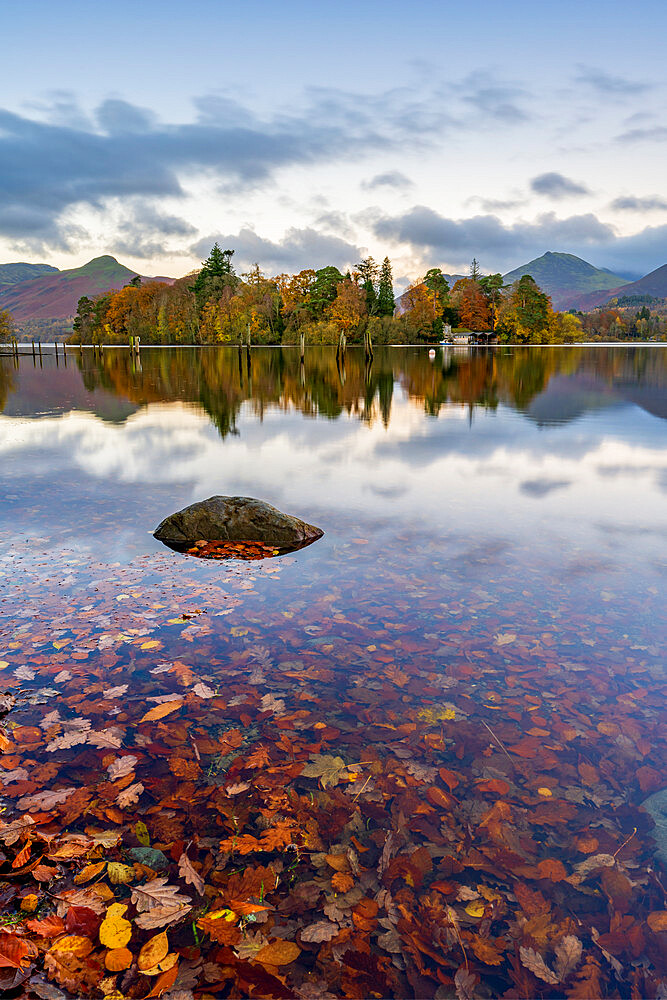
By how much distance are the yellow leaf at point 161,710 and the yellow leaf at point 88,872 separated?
143 centimetres

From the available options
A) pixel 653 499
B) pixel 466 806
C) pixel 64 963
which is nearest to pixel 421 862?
pixel 466 806

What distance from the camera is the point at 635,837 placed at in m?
3.77

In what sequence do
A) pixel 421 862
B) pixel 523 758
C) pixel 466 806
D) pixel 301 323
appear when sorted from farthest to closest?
pixel 301 323
pixel 523 758
pixel 466 806
pixel 421 862

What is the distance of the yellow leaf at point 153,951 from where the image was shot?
287cm

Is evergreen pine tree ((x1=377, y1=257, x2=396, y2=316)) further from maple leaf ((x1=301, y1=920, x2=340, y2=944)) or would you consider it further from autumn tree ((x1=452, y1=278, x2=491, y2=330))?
maple leaf ((x1=301, y1=920, x2=340, y2=944))

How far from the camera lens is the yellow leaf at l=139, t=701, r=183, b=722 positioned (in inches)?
190

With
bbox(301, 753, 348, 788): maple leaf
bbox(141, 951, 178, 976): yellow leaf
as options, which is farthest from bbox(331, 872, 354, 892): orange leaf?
bbox(141, 951, 178, 976): yellow leaf

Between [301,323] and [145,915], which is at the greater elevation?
[301,323]

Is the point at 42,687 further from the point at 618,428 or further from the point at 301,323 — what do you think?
the point at 301,323

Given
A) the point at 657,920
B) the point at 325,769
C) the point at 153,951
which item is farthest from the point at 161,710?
the point at 657,920

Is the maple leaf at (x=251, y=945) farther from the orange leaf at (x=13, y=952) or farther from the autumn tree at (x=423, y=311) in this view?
the autumn tree at (x=423, y=311)

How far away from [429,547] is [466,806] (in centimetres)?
543

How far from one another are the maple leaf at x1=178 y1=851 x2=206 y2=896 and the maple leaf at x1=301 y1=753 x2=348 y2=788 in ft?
3.38

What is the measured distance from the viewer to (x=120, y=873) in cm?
336
